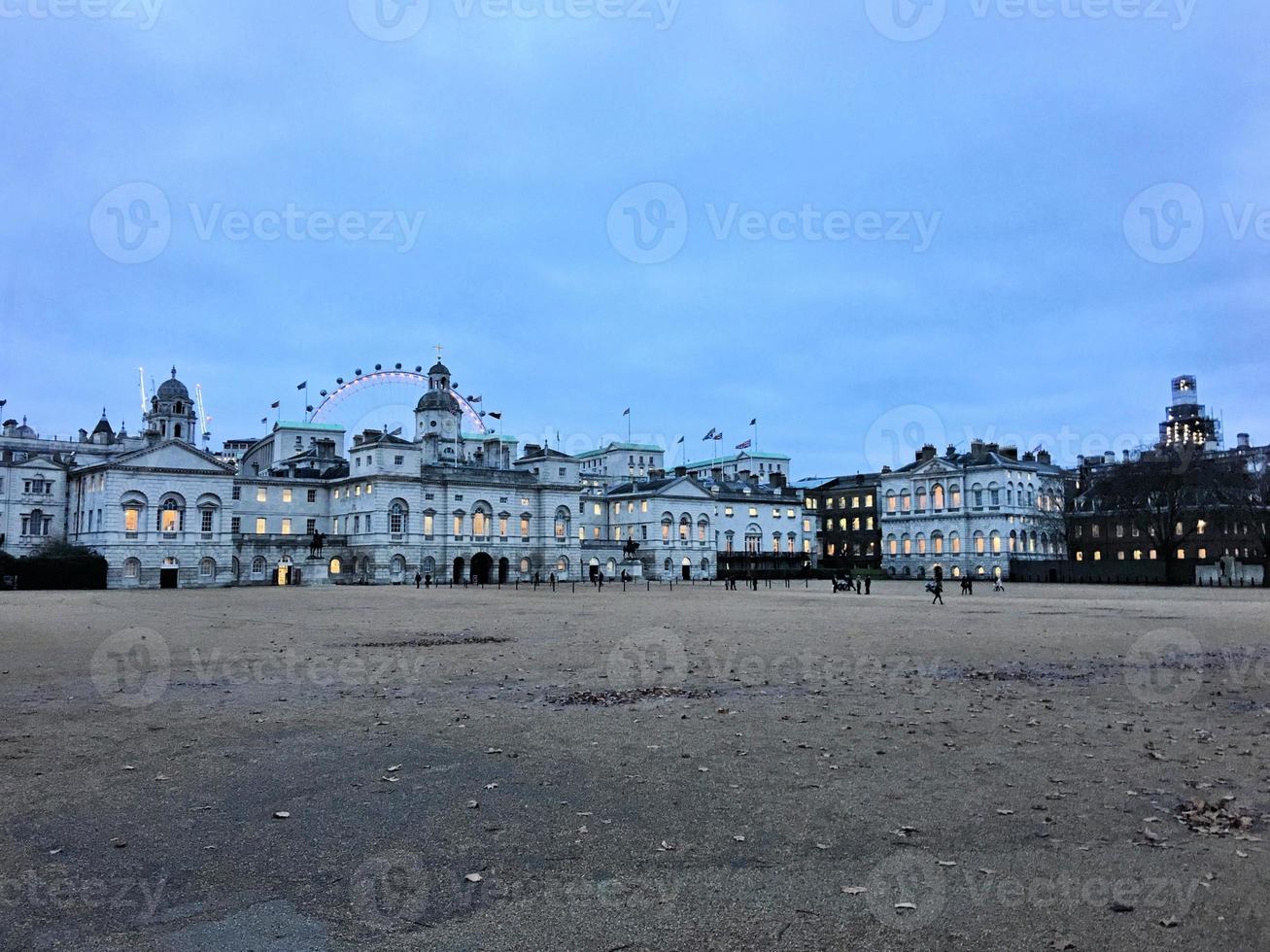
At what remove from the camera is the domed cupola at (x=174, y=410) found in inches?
4067

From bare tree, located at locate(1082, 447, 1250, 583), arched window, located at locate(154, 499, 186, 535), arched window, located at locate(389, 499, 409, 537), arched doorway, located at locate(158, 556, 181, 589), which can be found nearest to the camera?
arched doorway, located at locate(158, 556, 181, 589)

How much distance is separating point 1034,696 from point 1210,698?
9.82 ft

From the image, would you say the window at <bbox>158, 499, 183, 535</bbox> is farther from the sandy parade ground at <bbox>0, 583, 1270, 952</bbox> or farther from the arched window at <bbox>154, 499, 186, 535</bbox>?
the sandy parade ground at <bbox>0, 583, 1270, 952</bbox>

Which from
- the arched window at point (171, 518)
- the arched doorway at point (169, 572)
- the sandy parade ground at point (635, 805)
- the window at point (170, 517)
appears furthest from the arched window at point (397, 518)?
the sandy parade ground at point (635, 805)

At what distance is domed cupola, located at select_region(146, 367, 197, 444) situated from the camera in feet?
339

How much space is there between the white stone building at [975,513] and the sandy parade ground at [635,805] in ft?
345

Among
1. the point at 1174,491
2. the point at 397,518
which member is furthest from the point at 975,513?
the point at 397,518

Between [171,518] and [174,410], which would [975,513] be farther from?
[174,410]

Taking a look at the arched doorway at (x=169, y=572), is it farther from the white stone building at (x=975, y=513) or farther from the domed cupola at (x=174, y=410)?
the white stone building at (x=975, y=513)

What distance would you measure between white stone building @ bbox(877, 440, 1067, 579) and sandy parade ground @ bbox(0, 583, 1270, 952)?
105 m

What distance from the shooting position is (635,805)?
10.3m

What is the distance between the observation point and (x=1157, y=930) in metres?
7.08

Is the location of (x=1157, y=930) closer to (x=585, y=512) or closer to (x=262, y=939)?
(x=262, y=939)

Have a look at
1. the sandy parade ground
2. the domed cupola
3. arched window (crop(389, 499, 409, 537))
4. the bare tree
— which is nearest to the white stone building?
the bare tree
